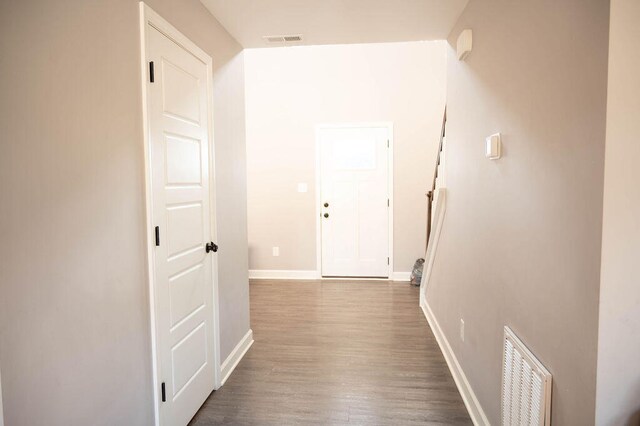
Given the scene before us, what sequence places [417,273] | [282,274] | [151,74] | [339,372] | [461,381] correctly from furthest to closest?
1. [282,274]
2. [417,273]
3. [339,372]
4. [461,381]
5. [151,74]

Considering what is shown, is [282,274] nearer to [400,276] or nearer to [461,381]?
[400,276]

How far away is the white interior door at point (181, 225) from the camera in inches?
69.7

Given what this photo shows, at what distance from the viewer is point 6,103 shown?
3.32ft

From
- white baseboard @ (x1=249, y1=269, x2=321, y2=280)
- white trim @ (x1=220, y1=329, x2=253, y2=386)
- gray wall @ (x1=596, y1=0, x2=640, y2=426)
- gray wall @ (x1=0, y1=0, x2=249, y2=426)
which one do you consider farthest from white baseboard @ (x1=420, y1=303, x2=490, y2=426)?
white baseboard @ (x1=249, y1=269, x2=321, y2=280)

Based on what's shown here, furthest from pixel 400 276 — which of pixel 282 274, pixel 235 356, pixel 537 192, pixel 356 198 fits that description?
pixel 537 192

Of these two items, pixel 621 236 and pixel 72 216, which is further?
pixel 72 216

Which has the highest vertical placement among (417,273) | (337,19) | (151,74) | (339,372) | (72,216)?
(337,19)

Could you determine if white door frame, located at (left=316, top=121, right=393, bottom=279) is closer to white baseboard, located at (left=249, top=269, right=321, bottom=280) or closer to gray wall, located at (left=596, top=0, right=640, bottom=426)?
white baseboard, located at (left=249, top=269, right=321, bottom=280)

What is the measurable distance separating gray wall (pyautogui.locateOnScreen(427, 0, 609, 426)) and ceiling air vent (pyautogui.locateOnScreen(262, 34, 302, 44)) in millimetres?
1157

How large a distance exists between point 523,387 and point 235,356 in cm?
199

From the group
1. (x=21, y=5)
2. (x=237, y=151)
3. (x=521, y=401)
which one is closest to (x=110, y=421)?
(x=21, y=5)

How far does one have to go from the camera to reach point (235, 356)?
2.79m

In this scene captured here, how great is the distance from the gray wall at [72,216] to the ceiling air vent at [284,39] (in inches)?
40.6

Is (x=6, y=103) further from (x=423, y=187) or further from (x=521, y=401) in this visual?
(x=423, y=187)
